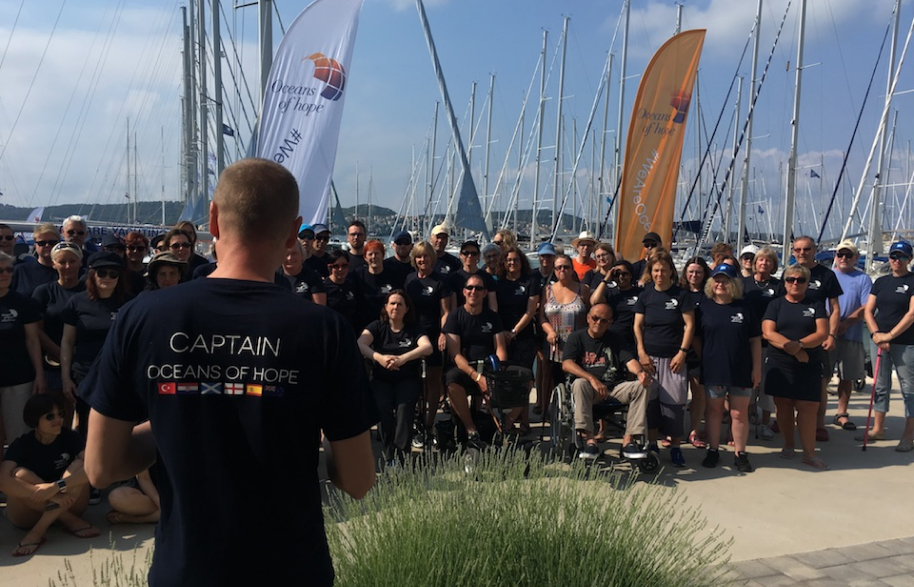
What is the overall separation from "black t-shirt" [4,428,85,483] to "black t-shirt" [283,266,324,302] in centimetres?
209

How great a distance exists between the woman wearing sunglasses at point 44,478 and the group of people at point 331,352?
1 cm

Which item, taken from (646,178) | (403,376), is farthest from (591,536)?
(646,178)

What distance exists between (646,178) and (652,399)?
255 inches

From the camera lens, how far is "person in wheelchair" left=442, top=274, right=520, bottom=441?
20.5ft

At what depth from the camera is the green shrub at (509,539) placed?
2.74m

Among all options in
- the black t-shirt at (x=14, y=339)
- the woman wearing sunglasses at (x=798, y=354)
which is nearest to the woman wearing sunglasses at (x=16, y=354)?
the black t-shirt at (x=14, y=339)

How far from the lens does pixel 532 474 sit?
3348 millimetres

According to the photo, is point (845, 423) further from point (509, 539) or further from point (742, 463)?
point (509, 539)

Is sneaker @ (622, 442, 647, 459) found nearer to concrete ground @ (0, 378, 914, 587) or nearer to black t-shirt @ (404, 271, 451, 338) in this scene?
concrete ground @ (0, 378, 914, 587)

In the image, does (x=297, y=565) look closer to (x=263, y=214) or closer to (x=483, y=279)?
(x=263, y=214)

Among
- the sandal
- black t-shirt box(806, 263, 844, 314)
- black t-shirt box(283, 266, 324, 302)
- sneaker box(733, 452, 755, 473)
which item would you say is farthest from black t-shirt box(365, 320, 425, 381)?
the sandal

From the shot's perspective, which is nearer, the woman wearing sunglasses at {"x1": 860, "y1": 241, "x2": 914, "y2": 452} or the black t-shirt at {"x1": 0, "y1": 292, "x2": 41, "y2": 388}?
the black t-shirt at {"x1": 0, "y1": 292, "x2": 41, "y2": 388}

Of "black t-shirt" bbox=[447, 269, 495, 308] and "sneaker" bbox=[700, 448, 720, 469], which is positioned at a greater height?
"black t-shirt" bbox=[447, 269, 495, 308]

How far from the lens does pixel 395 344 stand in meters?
6.11
